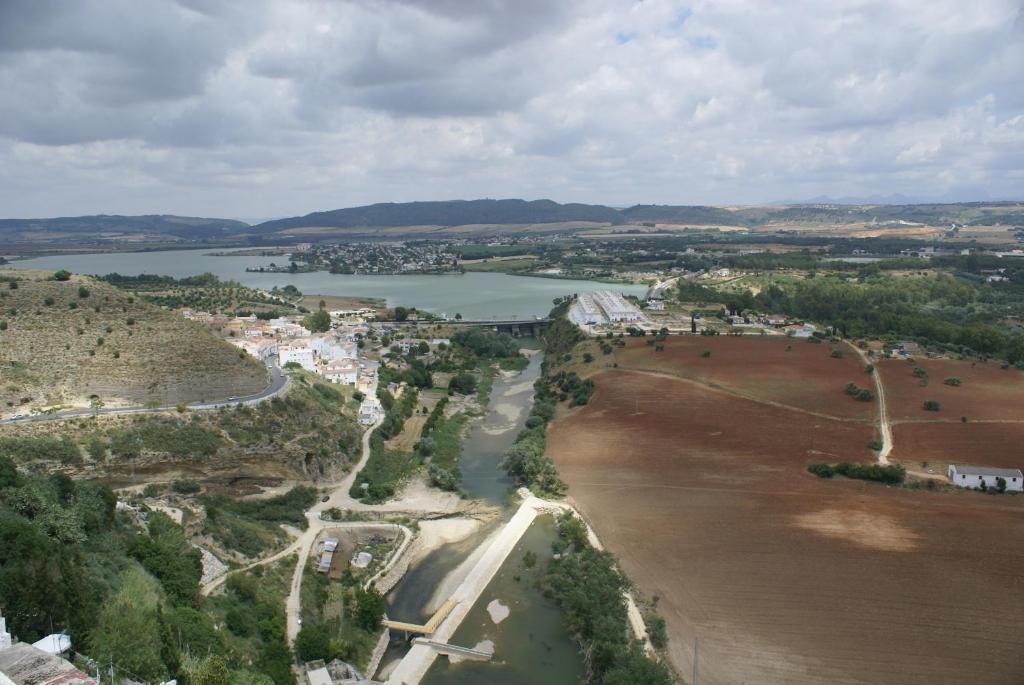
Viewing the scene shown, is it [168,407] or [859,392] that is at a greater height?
[168,407]

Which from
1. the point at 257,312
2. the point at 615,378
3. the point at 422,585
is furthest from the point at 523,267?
the point at 422,585

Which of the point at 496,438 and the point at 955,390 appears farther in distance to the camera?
the point at 955,390

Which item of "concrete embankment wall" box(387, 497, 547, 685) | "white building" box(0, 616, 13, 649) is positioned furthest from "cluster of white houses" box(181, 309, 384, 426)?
"white building" box(0, 616, 13, 649)

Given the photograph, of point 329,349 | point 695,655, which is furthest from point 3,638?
point 329,349

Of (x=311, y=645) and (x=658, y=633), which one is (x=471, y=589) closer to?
(x=311, y=645)

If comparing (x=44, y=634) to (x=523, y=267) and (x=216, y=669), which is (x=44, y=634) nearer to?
(x=216, y=669)

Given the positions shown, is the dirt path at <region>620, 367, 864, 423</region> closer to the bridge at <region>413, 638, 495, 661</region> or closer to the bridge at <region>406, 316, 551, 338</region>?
the bridge at <region>406, 316, 551, 338</region>

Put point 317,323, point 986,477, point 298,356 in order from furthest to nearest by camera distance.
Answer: point 317,323, point 298,356, point 986,477
